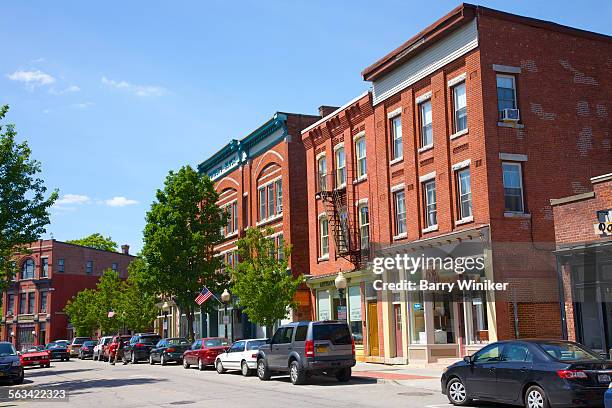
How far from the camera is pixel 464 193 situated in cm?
2477

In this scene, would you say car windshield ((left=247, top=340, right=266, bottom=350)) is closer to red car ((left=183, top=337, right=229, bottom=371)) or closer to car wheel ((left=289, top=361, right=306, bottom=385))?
car wheel ((left=289, top=361, right=306, bottom=385))

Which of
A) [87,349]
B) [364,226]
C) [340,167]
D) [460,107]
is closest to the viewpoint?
[460,107]

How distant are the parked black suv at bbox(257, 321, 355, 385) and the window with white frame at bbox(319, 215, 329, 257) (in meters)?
12.3

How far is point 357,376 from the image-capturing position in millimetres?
23250

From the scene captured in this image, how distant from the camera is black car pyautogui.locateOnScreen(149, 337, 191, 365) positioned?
119 ft

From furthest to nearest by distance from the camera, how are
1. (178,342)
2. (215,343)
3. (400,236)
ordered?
1. (178,342)
2. (215,343)
3. (400,236)

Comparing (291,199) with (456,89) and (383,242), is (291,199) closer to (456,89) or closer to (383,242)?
(383,242)

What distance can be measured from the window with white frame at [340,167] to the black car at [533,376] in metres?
18.4

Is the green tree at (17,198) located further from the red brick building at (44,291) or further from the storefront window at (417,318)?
the red brick building at (44,291)

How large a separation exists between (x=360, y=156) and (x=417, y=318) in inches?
328

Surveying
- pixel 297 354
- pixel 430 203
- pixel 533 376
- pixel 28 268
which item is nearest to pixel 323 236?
pixel 430 203

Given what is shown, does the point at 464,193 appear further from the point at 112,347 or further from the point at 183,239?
the point at 112,347

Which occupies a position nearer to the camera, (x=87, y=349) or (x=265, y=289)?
(x=265, y=289)

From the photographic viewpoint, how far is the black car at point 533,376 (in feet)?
41.3
